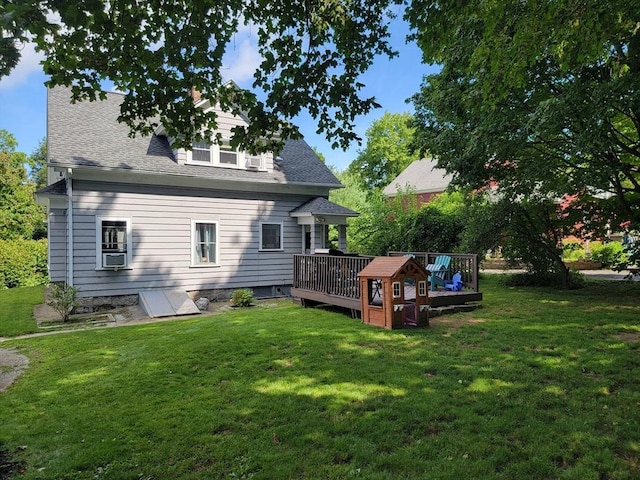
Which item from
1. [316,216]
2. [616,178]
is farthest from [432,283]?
[616,178]

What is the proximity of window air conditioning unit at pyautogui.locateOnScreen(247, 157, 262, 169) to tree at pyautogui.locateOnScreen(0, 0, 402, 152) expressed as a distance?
929 centimetres

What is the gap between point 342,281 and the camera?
942 cm

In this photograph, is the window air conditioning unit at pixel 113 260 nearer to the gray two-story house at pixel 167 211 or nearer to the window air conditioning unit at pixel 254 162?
the gray two-story house at pixel 167 211

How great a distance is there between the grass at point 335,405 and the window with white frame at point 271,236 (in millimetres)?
6886

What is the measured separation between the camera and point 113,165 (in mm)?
11422

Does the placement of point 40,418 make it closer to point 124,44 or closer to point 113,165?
point 124,44

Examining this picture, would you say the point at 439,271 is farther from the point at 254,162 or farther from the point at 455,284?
the point at 254,162

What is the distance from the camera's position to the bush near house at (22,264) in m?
17.1

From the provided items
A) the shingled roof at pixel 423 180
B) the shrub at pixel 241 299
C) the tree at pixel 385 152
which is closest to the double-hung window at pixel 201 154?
the shrub at pixel 241 299

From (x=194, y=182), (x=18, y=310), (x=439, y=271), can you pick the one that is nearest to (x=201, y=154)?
(x=194, y=182)

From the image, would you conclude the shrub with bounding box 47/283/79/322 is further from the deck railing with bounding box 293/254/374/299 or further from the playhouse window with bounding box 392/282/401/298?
the playhouse window with bounding box 392/282/401/298

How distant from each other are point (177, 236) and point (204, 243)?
2.96 ft

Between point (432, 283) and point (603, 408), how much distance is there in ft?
20.9

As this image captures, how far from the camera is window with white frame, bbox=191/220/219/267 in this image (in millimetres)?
13016
